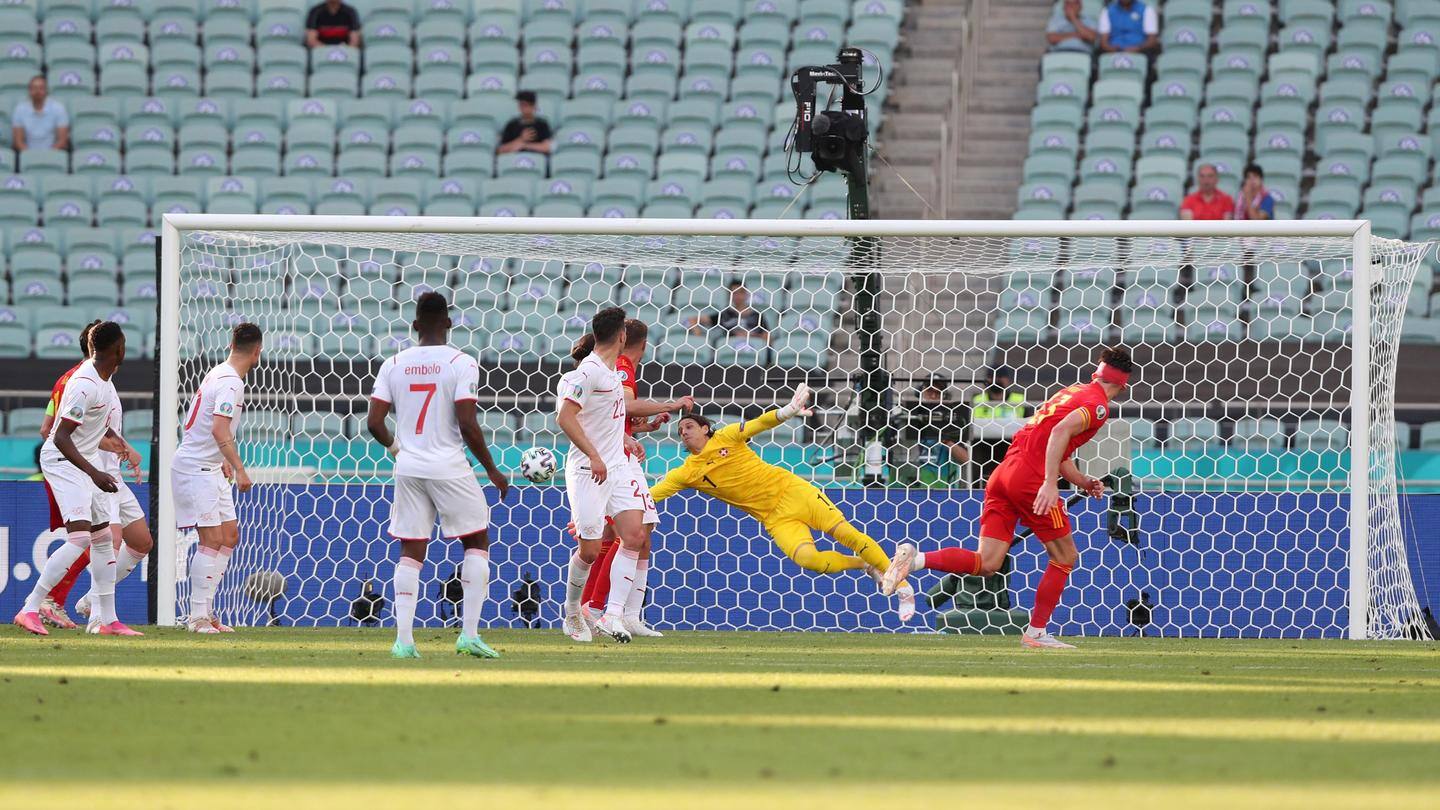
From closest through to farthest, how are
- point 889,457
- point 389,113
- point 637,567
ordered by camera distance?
point 637,567, point 889,457, point 389,113

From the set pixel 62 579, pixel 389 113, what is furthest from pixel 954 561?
pixel 389 113

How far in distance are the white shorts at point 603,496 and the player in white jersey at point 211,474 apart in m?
1.93

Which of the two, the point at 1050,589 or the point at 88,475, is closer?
the point at 88,475

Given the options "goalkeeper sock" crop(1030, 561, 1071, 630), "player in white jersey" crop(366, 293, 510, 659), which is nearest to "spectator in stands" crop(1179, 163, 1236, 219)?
"goalkeeper sock" crop(1030, 561, 1071, 630)

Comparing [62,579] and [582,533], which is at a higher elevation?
[582,533]

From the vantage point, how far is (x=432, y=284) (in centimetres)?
1767

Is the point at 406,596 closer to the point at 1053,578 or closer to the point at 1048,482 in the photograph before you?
the point at 1048,482

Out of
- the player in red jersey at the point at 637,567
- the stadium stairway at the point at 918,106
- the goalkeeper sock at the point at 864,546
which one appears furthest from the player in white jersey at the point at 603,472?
the stadium stairway at the point at 918,106

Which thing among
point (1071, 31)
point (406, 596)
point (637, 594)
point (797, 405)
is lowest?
point (637, 594)

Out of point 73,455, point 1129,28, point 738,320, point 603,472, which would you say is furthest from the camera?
point 1129,28

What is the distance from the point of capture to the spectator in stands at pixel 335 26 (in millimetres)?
21734

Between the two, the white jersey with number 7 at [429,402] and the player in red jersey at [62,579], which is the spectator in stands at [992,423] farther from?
the player in red jersey at [62,579]

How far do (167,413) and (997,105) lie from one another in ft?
38.7

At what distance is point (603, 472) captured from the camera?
383 inches
